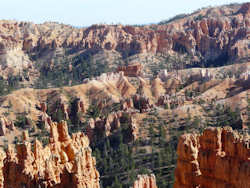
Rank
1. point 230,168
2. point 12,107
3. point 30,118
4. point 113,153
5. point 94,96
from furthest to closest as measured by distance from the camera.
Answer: point 94,96
point 12,107
point 30,118
point 113,153
point 230,168

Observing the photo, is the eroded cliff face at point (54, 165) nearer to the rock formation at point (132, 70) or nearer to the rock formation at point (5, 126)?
the rock formation at point (5, 126)

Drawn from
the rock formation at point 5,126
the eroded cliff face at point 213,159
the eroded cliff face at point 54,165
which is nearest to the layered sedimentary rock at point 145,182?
the eroded cliff face at point 213,159

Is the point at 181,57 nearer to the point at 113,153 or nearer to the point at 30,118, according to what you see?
the point at 30,118

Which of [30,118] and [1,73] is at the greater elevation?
[1,73]

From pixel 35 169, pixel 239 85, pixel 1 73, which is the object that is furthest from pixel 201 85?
pixel 35 169

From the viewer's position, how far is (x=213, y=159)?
33.7 metres

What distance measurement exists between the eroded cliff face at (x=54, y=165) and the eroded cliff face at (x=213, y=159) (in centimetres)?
732

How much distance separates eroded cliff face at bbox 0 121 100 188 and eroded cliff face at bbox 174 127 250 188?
288 inches

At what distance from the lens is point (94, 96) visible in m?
135

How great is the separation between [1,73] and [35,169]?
6198 inches

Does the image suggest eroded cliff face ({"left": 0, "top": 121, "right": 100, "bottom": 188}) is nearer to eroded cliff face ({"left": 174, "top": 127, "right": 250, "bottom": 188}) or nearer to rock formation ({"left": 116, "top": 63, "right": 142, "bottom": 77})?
eroded cliff face ({"left": 174, "top": 127, "right": 250, "bottom": 188})

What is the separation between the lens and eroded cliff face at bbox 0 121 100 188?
34344 mm

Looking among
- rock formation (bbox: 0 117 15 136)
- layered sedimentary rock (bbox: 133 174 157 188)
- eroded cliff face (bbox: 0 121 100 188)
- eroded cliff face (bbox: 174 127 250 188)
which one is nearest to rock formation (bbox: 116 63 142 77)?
rock formation (bbox: 0 117 15 136)

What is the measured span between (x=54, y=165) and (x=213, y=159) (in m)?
12.5
